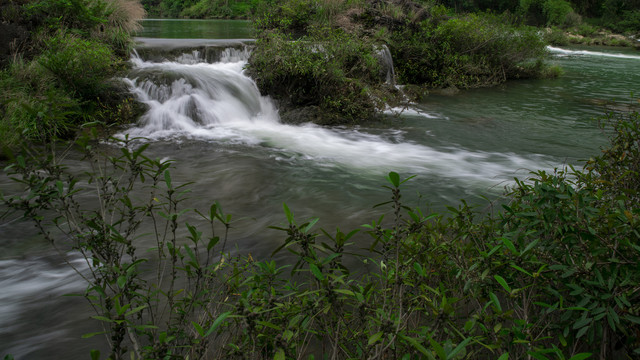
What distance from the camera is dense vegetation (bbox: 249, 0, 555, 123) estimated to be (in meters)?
11.0

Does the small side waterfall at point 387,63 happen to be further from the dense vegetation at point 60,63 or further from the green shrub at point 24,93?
the green shrub at point 24,93

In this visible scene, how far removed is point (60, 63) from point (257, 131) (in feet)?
15.1

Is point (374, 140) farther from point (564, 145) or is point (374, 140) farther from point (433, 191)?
point (564, 145)


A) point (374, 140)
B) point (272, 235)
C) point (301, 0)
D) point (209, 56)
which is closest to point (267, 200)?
point (272, 235)

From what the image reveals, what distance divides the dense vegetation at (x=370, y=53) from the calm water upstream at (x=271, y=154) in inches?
32.7

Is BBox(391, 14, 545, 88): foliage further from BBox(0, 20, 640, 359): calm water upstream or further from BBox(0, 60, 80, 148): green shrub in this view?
BBox(0, 60, 80, 148): green shrub

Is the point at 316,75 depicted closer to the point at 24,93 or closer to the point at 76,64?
the point at 76,64

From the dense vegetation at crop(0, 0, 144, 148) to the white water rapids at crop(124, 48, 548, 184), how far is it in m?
0.74

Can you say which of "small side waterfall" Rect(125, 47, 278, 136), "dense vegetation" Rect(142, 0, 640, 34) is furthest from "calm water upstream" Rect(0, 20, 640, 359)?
"dense vegetation" Rect(142, 0, 640, 34)

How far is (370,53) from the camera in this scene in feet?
41.5

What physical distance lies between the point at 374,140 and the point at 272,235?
17.7ft

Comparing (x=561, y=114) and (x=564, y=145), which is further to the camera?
(x=561, y=114)

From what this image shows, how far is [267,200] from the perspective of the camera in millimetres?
6055

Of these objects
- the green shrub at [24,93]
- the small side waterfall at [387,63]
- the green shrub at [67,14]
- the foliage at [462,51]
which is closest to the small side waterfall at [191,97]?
the green shrub at [67,14]
